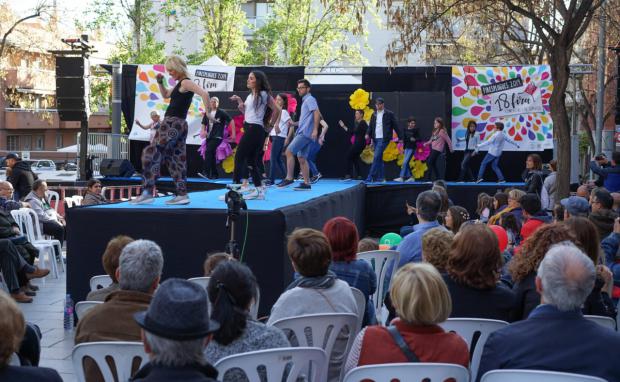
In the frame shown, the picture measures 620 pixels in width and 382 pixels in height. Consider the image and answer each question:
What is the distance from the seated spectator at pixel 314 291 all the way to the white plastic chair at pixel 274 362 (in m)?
0.85

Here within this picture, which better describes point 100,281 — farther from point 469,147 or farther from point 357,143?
point 469,147

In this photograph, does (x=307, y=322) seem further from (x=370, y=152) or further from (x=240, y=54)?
(x=240, y=54)

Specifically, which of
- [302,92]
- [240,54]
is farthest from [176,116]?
[240,54]

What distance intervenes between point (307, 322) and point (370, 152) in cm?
1425

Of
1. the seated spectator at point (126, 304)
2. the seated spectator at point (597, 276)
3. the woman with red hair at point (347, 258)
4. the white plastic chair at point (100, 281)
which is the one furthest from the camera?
the white plastic chair at point (100, 281)

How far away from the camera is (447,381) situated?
3137 millimetres

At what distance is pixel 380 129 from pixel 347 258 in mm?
11734

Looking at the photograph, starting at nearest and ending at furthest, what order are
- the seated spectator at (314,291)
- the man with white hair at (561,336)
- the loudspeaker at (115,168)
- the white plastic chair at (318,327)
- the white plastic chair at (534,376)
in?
the white plastic chair at (534,376)
the man with white hair at (561,336)
the white plastic chair at (318,327)
the seated spectator at (314,291)
the loudspeaker at (115,168)

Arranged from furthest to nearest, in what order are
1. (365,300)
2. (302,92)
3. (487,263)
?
(302,92) → (365,300) → (487,263)

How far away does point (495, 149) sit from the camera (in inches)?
678

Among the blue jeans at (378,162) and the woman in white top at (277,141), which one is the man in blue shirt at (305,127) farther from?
the blue jeans at (378,162)

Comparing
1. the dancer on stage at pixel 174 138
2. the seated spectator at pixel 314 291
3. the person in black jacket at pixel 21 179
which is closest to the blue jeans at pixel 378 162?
the person in black jacket at pixel 21 179

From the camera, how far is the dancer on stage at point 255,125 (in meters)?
9.46

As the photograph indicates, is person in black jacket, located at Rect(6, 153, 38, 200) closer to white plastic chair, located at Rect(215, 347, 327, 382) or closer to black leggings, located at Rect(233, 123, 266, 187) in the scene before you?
black leggings, located at Rect(233, 123, 266, 187)
